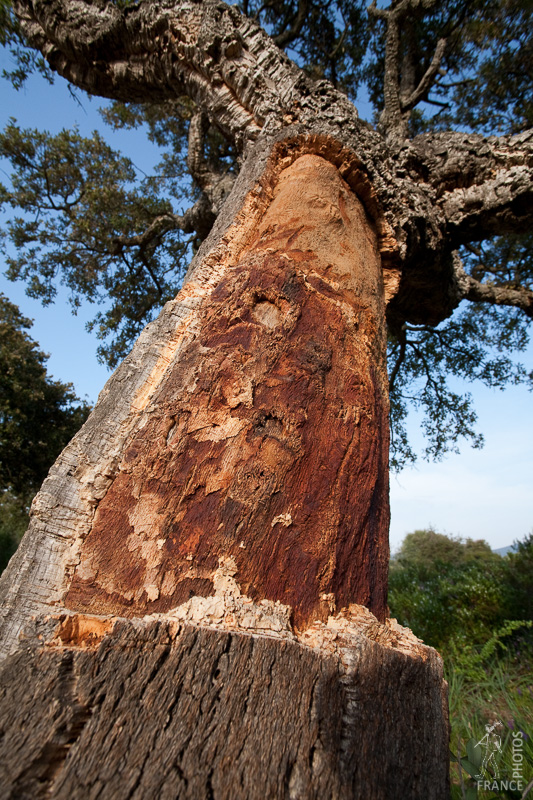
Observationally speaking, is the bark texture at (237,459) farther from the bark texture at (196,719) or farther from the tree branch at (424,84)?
the tree branch at (424,84)

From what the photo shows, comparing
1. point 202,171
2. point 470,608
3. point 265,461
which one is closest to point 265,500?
point 265,461

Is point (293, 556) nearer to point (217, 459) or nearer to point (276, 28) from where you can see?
point (217, 459)

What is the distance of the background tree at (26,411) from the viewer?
911 cm

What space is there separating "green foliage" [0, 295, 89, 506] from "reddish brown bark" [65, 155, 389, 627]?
867 centimetres

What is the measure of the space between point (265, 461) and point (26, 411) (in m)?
9.38

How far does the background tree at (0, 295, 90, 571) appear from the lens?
359 inches

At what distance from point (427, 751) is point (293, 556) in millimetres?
765

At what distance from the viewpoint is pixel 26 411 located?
30.9 feet

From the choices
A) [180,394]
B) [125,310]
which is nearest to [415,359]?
[125,310]

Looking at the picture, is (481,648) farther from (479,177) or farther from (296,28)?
(296,28)

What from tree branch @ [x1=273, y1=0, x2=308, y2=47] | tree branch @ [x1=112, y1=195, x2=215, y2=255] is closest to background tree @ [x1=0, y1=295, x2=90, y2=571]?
tree branch @ [x1=112, y1=195, x2=215, y2=255]

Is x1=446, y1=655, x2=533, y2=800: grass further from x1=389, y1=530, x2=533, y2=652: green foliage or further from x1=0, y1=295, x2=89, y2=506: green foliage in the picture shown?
x1=0, y1=295, x2=89, y2=506: green foliage

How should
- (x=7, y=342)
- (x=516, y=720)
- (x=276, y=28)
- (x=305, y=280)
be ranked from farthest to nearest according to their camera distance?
(x=7, y=342)
(x=276, y=28)
(x=516, y=720)
(x=305, y=280)

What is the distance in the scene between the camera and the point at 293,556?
1590 millimetres
